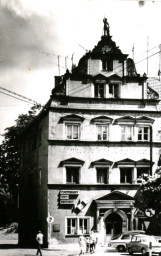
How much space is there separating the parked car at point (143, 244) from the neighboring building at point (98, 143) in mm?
3411

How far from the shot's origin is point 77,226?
80.9 ft

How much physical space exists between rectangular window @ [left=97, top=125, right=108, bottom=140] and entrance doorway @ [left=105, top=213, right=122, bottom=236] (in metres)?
3.64

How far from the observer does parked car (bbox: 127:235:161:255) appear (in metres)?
20.0

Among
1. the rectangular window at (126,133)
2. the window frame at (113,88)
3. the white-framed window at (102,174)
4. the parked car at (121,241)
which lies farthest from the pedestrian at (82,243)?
the window frame at (113,88)

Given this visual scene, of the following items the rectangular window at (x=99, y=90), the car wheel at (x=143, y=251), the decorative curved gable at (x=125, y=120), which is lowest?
the car wheel at (x=143, y=251)

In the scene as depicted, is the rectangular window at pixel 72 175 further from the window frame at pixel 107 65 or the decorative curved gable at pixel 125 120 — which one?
the window frame at pixel 107 65

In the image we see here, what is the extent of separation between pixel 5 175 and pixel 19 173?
1.03 m

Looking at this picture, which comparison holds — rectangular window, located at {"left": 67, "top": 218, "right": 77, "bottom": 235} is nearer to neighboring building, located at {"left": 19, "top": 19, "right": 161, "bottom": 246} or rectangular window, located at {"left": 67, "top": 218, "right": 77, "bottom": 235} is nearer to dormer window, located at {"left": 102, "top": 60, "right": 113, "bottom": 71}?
neighboring building, located at {"left": 19, "top": 19, "right": 161, "bottom": 246}

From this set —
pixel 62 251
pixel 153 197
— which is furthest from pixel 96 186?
pixel 62 251

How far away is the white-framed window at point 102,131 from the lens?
25344mm

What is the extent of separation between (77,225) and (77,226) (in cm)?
5

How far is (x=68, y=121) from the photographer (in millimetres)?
25125

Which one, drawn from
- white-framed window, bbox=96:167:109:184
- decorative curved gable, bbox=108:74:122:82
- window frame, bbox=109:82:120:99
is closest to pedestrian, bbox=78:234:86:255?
white-framed window, bbox=96:167:109:184

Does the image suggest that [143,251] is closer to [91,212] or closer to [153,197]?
[153,197]
